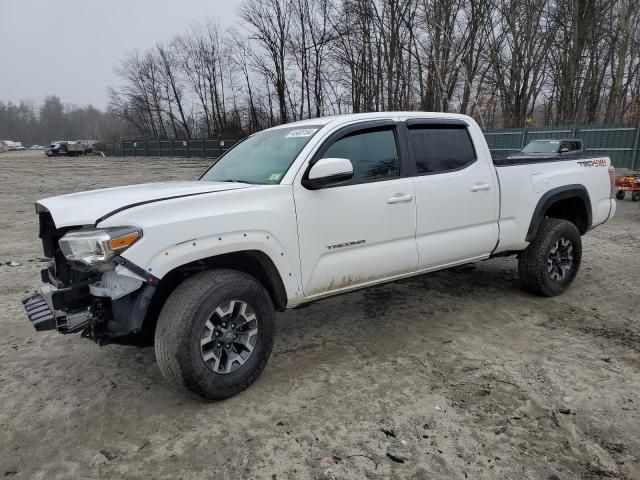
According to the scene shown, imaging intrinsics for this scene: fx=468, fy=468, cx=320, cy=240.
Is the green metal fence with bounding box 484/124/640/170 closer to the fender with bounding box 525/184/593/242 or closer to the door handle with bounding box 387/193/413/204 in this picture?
the fender with bounding box 525/184/593/242

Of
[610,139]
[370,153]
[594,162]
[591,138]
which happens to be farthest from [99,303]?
[591,138]

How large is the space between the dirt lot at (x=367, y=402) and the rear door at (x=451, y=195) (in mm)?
723

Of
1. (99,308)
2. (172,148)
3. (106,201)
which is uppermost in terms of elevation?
(172,148)

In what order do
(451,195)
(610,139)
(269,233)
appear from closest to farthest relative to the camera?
(269,233) → (451,195) → (610,139)

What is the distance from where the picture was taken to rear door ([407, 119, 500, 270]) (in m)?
3.95

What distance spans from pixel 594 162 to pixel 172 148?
151 feet

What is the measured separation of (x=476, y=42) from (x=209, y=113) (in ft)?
105

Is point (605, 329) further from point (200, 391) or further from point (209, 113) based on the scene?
point (209, 113)

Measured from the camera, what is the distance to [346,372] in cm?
344

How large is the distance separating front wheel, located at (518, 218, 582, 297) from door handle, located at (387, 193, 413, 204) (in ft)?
6.02

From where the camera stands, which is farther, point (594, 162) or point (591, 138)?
point (591, 138)

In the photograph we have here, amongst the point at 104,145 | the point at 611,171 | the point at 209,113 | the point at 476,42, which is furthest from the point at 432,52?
the point at 104,145

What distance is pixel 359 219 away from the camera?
3.53m

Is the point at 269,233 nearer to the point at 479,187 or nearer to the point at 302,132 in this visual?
the point at 302,132
